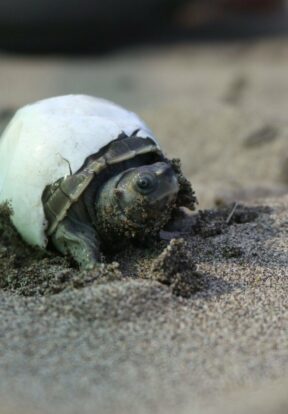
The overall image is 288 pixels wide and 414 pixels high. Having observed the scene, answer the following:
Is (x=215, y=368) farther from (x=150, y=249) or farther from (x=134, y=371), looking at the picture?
(x=150, y=249)

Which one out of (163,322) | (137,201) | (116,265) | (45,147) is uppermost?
(45,147)

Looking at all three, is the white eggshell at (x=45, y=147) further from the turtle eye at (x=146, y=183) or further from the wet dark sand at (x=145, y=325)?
the turtle eye at (x=146, y=183)

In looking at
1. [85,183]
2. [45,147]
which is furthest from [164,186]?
[45,147]

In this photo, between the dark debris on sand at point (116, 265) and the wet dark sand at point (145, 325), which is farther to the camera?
the dark debris on sand at point (116, 265)

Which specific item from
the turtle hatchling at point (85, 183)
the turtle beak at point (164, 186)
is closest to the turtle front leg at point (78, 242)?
the turtle hatchling at point (85, 183)

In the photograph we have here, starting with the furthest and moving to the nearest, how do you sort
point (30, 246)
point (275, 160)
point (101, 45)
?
point (101, 45) < point (275, 160) < point (30, 246)

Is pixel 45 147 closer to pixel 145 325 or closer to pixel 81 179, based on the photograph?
pixel 81 179

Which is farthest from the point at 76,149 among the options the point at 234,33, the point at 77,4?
the point at 234,33
